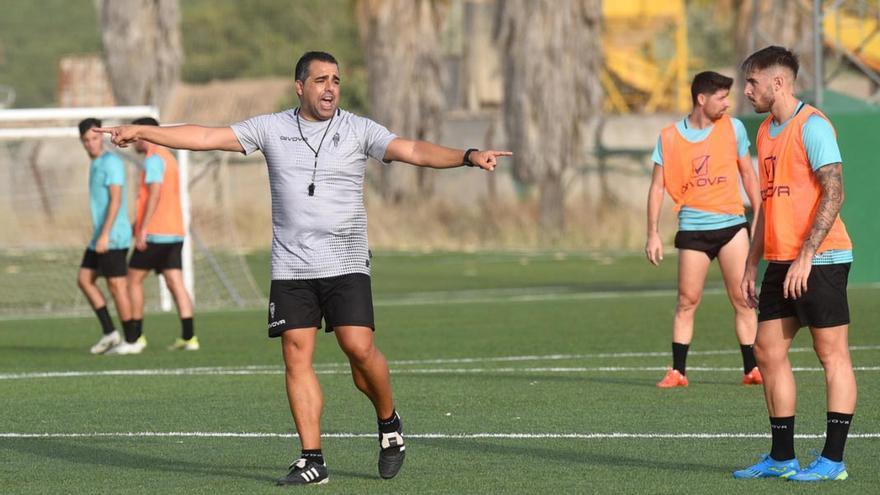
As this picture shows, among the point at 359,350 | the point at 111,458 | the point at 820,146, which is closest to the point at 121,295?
the point at 111,458

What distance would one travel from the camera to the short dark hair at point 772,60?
28.2 feet

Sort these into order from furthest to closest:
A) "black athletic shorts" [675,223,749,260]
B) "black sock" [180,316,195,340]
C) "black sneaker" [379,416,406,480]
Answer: "black sock" [180,316,195,340]
"black athletic shorts" [675,223,749,260]
"black sneaker" [379,416,406,480]

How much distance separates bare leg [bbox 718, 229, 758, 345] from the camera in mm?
12758

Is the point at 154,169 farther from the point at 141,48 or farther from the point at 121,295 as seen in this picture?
the point at 141,48

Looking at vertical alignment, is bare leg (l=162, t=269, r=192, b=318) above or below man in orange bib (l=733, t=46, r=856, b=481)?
below

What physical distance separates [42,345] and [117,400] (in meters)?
5.84

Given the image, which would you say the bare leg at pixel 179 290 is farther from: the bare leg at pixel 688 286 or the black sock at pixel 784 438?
the black sock at pixel 784 438

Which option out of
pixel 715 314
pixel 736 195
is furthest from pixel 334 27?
pixel 736 195

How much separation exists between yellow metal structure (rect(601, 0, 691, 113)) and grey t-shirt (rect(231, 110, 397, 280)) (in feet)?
137

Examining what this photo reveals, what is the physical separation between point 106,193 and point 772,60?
914 cm

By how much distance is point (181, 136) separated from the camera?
354 inches

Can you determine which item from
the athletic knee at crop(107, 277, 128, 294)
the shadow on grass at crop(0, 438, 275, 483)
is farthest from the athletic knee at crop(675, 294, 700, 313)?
the athletic knee at crop(107, 277, 128, 294)

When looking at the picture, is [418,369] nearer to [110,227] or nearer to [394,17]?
[110,227]

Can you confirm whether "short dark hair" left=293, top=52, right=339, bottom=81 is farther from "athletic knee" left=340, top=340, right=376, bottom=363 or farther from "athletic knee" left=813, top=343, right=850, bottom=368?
"athletic knee" left=813, top=343, right=850, bottom=368
